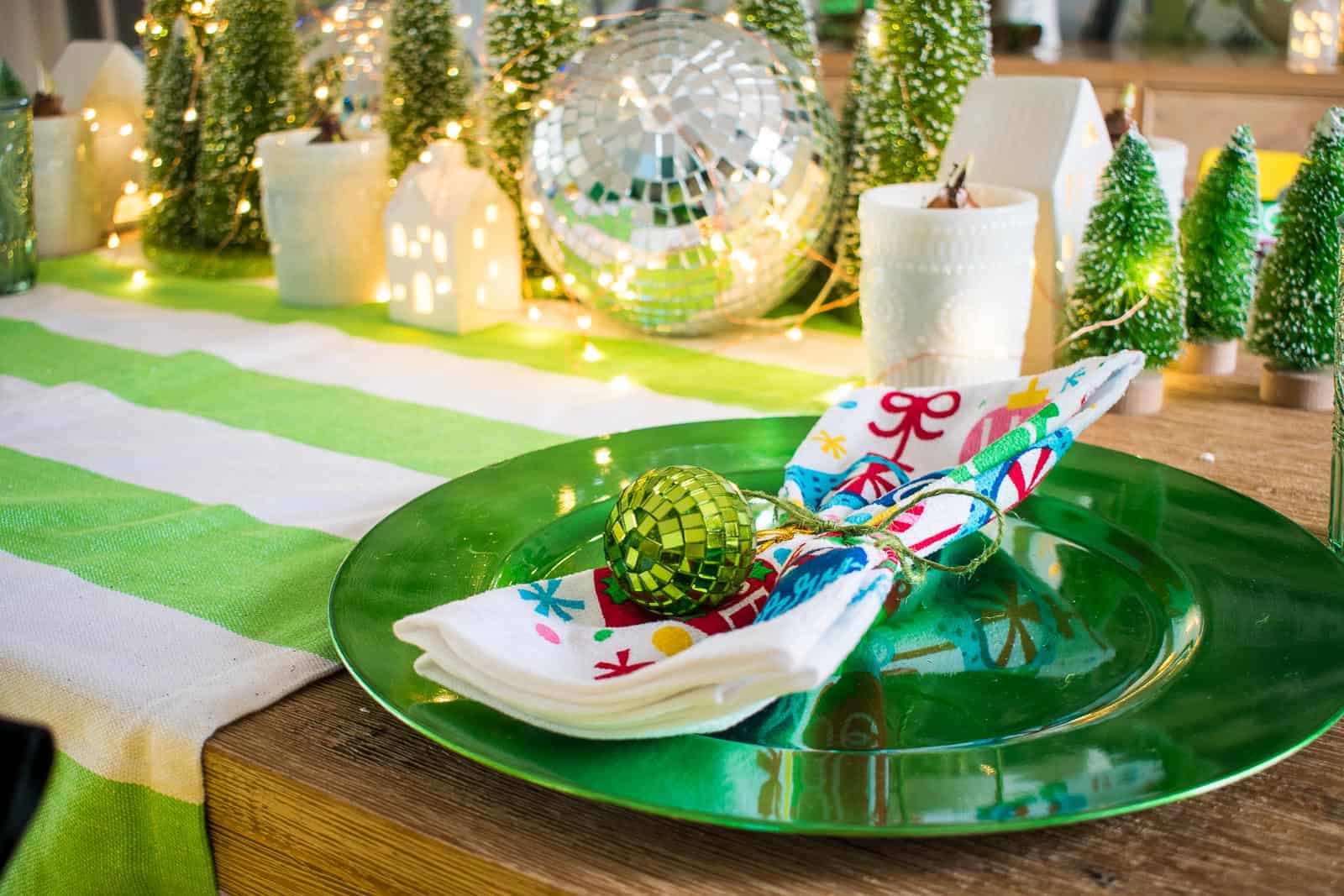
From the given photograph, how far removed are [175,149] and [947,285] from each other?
0.78 metres

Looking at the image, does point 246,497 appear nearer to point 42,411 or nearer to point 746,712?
point 42,411

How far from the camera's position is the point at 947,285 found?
2.27 feet

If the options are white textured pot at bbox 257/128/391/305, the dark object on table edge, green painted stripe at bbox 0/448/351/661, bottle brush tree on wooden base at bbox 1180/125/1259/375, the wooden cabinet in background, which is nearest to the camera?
the dark object on table edge

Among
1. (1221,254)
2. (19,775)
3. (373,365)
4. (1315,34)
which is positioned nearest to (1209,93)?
(1315,34)

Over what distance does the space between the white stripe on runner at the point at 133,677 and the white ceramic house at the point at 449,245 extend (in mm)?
475

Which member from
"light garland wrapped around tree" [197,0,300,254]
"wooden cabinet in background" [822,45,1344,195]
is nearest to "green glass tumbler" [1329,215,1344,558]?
"light garland wrapped around tree" [197,0,300,254]

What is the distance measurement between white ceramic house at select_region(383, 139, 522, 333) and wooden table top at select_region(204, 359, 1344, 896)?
1.79ft

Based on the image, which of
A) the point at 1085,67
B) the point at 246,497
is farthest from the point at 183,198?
the point at 1085,67

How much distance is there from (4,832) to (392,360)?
27.2 inches

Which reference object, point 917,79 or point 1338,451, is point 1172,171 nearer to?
point 917,79

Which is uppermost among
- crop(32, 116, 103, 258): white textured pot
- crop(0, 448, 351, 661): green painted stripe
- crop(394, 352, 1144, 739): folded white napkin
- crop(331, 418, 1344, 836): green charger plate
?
crop(32, 116, 103, 258): white textured pot

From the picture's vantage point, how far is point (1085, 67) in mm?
2258

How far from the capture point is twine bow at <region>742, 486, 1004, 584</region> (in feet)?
1.39

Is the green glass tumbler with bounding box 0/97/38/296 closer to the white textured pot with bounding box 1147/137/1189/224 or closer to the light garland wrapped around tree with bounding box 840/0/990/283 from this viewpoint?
the light garland wrapped around tree with bounding box 840/0/990/283
